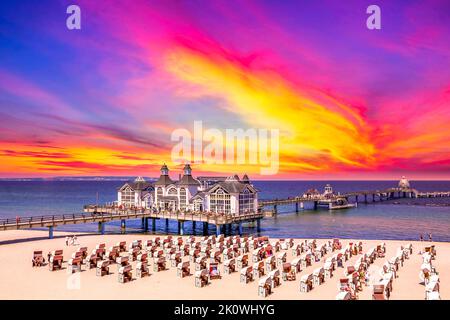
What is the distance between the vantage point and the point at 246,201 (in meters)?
54.8

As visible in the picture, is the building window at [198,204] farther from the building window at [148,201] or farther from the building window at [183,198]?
the building window at [148,201]

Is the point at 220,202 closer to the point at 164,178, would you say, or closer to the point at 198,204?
the point at 198,204

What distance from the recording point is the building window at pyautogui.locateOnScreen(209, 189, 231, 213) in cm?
5353

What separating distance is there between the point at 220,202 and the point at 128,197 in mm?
21293

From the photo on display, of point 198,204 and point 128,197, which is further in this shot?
point 128,197

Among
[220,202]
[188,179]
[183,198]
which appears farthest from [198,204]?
[188,179]

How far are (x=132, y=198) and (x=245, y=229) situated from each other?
67.9 feet

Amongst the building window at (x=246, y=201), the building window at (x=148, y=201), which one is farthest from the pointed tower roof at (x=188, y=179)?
the building window at (x=246, y=201)

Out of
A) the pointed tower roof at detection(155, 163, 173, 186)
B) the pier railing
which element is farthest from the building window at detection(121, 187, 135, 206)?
the pier railing

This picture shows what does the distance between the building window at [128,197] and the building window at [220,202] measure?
1815cm
